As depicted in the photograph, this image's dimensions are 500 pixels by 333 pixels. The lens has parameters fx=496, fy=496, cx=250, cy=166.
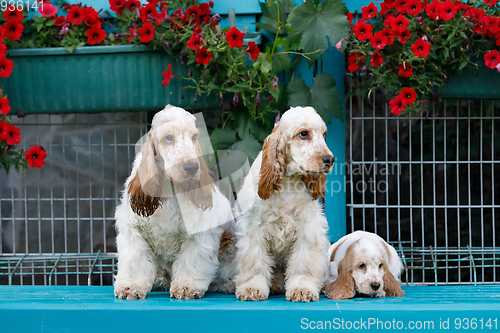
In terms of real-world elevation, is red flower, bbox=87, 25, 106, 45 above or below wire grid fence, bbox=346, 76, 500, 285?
above

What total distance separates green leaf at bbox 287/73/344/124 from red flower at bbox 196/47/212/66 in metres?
0.54

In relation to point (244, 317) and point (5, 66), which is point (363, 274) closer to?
point (244, 317)

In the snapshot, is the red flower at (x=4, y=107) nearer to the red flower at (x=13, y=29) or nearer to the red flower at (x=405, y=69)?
the red flower at (x=13, y=29)

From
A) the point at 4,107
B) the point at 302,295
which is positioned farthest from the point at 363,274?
the point at 4,107

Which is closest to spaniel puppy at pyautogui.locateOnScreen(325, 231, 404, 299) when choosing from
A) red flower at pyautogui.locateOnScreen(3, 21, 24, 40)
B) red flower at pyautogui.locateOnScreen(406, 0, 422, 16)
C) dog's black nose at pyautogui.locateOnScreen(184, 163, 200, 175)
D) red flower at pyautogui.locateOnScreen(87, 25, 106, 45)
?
dog's black nose at pyautogui.locateOnScreen(184, 163, 200, 175)

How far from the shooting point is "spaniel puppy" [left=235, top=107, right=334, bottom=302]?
2.20 meters

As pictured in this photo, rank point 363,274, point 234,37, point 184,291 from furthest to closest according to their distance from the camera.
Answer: point 234,37, point 363,274, point 184,291

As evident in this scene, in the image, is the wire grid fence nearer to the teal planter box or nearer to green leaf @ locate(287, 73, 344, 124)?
green leaf @ locate(287, 73, 344, 124)

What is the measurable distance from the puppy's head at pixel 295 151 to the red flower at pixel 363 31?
994 mm

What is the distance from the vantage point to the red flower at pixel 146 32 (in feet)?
9.86

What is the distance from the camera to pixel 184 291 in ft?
7.52

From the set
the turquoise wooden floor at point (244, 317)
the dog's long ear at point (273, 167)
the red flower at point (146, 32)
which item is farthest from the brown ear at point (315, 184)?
the red flower at point (146, 32)

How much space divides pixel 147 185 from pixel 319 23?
5.11 ft

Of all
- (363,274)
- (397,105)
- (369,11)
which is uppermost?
(369,11)
